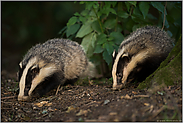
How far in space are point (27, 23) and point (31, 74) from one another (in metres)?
4.58

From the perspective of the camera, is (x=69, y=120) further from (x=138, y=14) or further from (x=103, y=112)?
(x=138, y=14)

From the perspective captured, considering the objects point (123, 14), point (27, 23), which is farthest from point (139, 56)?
point (27, 23)

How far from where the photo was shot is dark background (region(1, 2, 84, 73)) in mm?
7441

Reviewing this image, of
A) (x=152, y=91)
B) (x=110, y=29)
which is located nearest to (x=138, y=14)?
(x=110, y=29)

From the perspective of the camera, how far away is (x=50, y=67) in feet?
13.5

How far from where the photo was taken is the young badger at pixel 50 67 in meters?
3.70

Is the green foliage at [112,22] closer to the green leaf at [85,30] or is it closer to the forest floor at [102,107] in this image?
the green leaf at [85,30]

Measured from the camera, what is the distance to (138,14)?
4.79 m

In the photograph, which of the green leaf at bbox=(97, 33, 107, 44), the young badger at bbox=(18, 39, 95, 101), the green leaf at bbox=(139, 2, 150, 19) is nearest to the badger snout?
the young badger at bbox=(18, 39, 95, 101)

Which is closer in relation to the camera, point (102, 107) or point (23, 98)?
point (102, 107)

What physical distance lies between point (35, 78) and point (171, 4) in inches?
138

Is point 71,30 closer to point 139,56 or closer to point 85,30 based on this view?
point 85,30

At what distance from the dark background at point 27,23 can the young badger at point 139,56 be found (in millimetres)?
3657

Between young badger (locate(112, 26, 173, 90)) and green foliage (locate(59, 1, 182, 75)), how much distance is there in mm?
642
